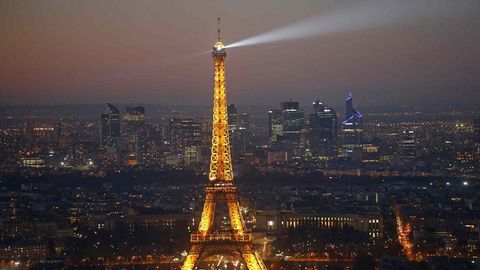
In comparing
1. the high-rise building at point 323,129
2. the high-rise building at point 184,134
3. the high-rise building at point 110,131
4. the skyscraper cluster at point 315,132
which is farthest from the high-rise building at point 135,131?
the high-rise building at point 323,129

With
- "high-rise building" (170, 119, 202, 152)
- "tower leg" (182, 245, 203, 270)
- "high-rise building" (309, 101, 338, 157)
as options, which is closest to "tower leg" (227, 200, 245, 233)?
"tower leg" (182, 245, 203, 270)

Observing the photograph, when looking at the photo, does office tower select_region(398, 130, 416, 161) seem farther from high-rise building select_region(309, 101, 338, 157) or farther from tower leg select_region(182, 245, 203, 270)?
tower leg select_region(182, 245, 203, 270)

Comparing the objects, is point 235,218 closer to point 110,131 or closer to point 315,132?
point 110,131

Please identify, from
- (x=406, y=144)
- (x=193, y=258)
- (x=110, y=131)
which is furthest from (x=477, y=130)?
(x=193, y=258)

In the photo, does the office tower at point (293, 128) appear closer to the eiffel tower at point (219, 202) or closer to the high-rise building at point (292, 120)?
the high-rise building at point (292, 120)

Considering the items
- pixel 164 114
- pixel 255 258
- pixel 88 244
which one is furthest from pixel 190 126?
pixel 255 258

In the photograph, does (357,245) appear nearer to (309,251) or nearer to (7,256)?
(309,251)
